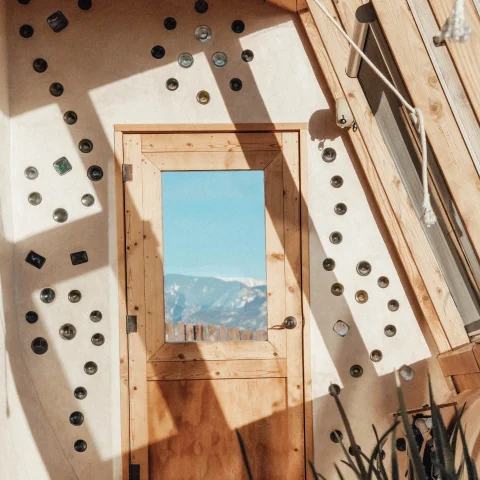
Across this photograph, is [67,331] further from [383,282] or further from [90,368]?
[383,282]

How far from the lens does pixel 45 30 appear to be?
13.0ft

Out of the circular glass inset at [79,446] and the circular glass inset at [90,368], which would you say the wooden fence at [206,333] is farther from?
the circular glass inset at [79,446]

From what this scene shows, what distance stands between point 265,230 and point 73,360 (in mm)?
1280

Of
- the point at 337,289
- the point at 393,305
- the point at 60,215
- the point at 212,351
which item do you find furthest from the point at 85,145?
the point at 393,305

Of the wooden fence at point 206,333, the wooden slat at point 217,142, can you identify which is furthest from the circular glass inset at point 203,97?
the wooden fence at point 206,333

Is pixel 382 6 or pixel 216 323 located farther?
pixel 216 323

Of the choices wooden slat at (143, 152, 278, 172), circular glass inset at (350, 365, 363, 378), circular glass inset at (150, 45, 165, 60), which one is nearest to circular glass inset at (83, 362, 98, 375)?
wooden slat at (143, 152, 278, 172)

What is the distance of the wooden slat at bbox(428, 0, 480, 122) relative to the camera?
1.84 metres

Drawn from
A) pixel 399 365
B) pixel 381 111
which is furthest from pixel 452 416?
pixel 381 111

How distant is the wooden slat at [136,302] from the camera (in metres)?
3.87

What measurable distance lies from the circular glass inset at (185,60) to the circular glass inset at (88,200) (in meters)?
0.90

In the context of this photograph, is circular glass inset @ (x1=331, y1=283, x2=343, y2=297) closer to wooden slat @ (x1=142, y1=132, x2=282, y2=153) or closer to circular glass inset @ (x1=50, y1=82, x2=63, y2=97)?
wooden slat @ (x1=142, y1=132, x2=282, y2=153)

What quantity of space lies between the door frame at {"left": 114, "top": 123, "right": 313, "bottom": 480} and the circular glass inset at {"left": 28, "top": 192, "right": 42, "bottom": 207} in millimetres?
429

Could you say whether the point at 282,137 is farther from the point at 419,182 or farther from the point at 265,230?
the point at 419,182
